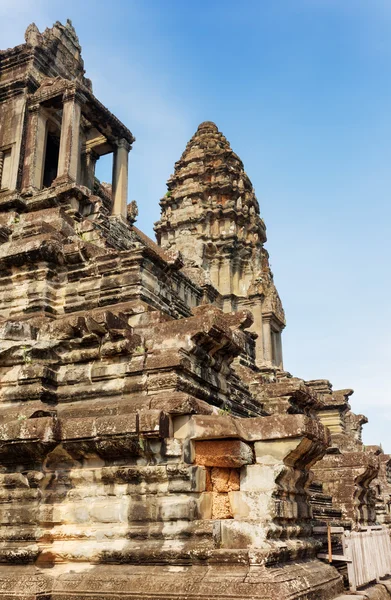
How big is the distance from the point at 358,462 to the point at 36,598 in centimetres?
861

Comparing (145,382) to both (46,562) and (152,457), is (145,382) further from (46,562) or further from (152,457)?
(46,562)

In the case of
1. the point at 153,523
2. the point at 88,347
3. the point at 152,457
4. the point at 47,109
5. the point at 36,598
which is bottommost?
the point at 36,598

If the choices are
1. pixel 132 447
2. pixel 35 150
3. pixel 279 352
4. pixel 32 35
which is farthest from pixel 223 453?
pixel 279 352

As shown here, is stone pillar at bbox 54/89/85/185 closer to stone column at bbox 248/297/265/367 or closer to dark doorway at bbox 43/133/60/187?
dark doorway at bbox 43/133/60/187

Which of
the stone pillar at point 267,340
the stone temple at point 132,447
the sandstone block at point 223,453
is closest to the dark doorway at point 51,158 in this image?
the stone temple at point 132,447

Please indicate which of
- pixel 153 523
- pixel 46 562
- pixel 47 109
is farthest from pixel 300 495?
pixel 47 109

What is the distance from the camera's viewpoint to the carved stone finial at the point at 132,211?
17594 millimetres

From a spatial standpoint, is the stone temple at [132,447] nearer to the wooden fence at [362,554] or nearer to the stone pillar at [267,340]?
the wooden fence at [362,554]

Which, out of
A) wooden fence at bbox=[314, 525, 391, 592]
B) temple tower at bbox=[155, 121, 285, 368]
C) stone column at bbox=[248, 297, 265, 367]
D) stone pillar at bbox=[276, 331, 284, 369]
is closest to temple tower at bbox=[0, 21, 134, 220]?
wooden fence at bbox=[314, 525, 391, 592]

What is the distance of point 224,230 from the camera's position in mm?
35062

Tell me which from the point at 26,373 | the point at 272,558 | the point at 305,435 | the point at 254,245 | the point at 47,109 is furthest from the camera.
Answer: the point at 254,245

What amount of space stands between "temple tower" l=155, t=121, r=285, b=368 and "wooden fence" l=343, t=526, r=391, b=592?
66.1ft

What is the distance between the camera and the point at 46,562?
24.2ft

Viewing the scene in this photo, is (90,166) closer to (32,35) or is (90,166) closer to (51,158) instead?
(51,158)
